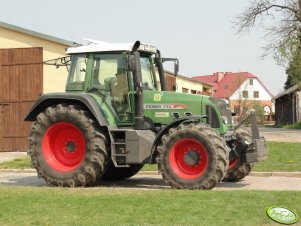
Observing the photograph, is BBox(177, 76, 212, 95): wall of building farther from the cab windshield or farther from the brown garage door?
the cab windshield

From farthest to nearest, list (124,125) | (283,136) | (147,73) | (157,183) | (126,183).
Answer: (283,136) < (126,183) < (157,183) < (147,73) < (124,125)

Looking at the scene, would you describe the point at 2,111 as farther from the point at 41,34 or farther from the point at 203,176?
the point at 203,176

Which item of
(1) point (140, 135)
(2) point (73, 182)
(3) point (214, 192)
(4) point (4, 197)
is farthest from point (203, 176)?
(4) point (4, 197)

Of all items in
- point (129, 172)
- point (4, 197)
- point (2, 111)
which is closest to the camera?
point (4, 197)

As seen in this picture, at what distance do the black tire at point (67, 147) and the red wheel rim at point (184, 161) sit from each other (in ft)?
4.67

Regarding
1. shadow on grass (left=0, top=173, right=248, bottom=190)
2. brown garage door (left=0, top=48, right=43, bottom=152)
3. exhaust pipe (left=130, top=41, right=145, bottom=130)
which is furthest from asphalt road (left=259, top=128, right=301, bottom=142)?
exhaust pipe (left=130, top=41, right=145, bottom=130)

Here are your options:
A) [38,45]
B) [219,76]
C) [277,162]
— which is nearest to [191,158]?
[277,162]

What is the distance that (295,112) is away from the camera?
6125cm

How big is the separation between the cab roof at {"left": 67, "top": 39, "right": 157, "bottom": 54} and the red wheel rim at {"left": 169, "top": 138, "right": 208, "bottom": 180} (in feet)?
7.35

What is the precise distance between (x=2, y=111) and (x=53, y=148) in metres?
10.4

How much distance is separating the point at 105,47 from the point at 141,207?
14.5 feet

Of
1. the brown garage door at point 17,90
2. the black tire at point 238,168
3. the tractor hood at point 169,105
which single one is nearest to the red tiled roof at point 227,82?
the brown garage door at point 17,90

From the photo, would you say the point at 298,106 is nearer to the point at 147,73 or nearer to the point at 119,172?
the point at 119,172

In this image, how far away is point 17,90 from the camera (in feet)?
71.3
